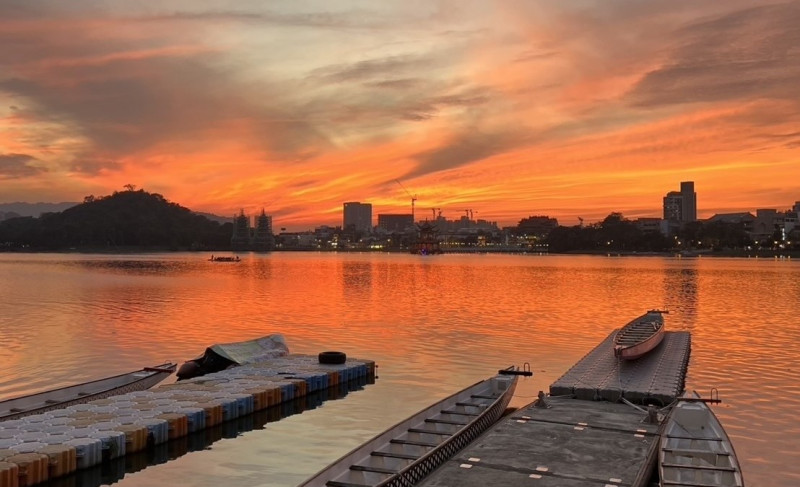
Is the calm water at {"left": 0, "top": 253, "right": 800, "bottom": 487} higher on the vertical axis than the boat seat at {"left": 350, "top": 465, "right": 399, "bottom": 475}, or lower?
lower

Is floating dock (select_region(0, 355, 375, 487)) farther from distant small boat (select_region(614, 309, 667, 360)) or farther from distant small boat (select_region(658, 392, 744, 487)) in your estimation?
distant small boat (select_region(658, 392, 744, 487))

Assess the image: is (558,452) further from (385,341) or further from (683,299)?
(683,299)

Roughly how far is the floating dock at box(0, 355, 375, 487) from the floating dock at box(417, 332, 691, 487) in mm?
13915

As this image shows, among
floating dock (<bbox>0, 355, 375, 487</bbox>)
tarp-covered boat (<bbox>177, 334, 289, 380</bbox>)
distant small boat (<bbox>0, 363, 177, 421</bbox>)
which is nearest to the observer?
floating dock (<bbox>0, 355, 375, 487</bbox>)

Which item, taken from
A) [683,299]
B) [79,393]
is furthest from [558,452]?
[683,299]

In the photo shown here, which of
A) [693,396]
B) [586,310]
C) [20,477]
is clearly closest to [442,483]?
[20,477]

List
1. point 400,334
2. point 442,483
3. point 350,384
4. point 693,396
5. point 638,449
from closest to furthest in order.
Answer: point 442,483 < point 638,449 < point 693,396 < point 350,384 < point 400,334

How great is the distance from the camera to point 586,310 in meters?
92.8

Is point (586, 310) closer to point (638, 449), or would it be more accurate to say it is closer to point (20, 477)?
point (638, 449)

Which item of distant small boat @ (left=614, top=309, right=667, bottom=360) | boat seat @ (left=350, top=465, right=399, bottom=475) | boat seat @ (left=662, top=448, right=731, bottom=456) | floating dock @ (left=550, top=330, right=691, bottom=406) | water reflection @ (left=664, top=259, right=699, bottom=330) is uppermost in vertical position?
distant small boat @ (left=614, top=309, right=667, bottom=360)

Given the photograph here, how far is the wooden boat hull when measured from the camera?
→ 21078 millimetres

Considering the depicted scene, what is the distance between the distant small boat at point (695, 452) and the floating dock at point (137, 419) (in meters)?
20.7

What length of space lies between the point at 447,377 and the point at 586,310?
170ft

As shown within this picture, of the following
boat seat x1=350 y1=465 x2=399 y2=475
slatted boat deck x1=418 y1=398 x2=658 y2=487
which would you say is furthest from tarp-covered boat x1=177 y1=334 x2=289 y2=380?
boat seat x1=350 y1=465 x2=399 y2=475
